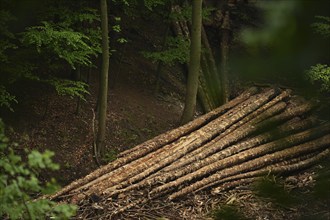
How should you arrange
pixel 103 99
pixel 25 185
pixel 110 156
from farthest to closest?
pixel 110 156 < pixel 103 99 < pixel 25 185

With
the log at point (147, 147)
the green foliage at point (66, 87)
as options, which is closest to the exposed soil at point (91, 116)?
the green foliage at point (66, 87)

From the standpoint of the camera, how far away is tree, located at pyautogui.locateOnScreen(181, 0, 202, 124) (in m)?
12.0

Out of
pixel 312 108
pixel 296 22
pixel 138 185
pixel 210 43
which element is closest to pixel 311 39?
pixel 296 22

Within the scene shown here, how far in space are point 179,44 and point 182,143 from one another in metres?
4.74

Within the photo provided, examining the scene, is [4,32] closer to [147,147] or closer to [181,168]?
[147,147]

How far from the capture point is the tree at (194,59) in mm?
11961

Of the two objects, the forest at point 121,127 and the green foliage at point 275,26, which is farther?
the forest at point 121,127

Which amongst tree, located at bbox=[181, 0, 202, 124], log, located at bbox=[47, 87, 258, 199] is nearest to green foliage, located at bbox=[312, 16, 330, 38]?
log, located at bbox=[47, 87, 258, 199]

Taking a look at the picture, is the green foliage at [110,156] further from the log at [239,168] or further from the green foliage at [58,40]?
the log at [239,168]

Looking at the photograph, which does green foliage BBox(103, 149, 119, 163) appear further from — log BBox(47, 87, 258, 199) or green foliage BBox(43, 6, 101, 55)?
green foliage BBox(43, 6, 101, 55)

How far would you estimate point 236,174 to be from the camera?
9703mm

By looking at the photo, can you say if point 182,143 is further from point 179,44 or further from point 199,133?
point 179,44

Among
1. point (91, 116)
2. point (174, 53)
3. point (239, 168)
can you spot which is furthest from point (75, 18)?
point (239, 168)

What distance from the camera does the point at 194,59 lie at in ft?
41.0
